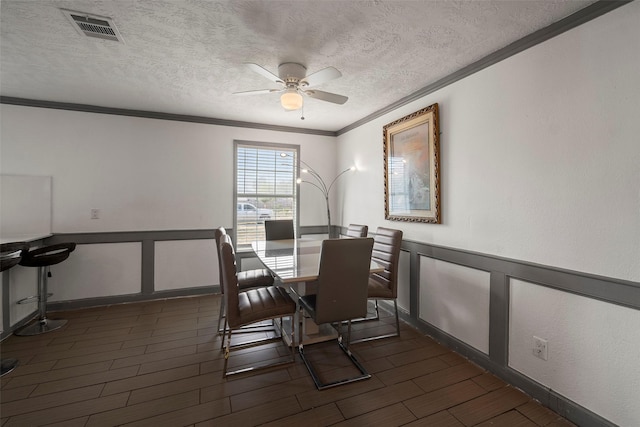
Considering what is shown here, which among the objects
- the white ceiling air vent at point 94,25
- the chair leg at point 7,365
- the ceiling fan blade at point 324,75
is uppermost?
the white ceiling air vent at point 94,25

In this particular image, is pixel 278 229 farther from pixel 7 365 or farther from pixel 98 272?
pixel 7 365

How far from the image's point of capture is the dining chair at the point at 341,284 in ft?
6.43

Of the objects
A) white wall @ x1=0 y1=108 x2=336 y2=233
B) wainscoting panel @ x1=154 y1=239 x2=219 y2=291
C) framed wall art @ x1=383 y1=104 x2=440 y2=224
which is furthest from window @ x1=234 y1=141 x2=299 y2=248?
framed wall art @ x1=383 y1=104 x2=440 y2=224

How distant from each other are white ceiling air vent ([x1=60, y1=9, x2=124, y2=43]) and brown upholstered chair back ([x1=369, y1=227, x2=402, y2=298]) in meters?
2.65

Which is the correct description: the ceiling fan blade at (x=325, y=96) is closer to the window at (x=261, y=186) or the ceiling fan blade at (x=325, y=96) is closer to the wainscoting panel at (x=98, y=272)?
the window at (x=261, y=186)

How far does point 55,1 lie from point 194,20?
29.6 inches

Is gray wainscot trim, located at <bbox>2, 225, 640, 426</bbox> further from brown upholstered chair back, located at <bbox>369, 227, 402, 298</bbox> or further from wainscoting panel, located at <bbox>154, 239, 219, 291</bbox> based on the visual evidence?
brown upholstered chair back, located at <bbox>369, 227, 402, 298</bbox>

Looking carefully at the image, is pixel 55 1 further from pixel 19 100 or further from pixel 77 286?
pixel 77 286

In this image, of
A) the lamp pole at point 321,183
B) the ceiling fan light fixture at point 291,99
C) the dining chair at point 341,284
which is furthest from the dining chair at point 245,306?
the lamp pole at point 321,183

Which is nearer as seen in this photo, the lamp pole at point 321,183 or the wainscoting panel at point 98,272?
the wainscoting panel at point 98,272

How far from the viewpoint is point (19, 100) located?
3125 millimetres

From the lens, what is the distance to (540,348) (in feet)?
6.05

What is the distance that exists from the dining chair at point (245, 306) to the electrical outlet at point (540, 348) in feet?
5.50

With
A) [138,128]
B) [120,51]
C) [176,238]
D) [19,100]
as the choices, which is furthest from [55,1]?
[176,238]
